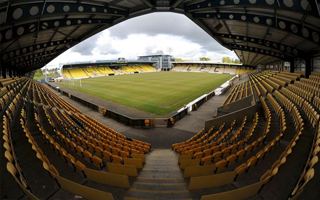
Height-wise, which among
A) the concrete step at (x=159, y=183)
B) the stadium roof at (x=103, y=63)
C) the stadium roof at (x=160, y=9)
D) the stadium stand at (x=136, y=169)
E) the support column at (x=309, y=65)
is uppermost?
the stadium roof at (x=103, y=63)

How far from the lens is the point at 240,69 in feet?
293

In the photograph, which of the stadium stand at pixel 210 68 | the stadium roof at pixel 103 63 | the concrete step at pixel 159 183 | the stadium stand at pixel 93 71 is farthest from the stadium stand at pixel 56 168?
the stadium stand at pixel 210 68

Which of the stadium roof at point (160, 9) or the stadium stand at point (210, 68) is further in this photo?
the stadium stand at point (210, 68)

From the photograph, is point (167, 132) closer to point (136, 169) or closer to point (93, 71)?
point (136, 169)

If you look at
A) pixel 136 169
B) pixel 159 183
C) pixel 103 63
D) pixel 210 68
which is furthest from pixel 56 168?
pixel 210 68

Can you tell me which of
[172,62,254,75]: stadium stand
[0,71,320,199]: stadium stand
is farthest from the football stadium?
[172,62,254,75]: stadium stand

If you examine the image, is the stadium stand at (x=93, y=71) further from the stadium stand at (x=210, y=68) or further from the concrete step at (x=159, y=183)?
the concrete step at (x=159, y=183)

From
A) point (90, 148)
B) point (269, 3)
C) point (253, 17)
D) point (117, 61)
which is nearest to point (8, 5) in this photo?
point (90, 148)

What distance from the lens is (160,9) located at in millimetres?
18906

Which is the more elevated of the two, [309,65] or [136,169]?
[309,65]

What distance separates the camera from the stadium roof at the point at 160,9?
497 inches

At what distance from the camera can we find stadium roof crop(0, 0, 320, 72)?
497 inches

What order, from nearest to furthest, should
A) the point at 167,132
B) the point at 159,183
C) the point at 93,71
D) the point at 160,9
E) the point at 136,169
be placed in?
the point at 159,183 < the point at 136,169 < the point at 167,132 < the point at 160,9 < the point at 93,71

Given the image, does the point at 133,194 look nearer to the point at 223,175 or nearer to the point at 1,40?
the point at 223,175
